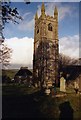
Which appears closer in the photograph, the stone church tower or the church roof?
the church roof

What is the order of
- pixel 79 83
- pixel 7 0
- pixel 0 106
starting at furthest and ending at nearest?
pixel 79 83 → pixel 0 106 → pixel 7 0

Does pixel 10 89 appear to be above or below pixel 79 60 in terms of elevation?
below

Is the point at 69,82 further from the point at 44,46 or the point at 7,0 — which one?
the point at 7,0

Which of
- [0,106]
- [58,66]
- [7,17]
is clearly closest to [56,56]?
[58,66]

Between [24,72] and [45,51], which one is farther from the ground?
[45,51]

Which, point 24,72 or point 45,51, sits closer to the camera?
point 24,72

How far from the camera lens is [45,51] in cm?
966

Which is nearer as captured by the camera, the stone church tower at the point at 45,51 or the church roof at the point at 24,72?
the church roof at the point at 24,72

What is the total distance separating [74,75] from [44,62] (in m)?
1.29

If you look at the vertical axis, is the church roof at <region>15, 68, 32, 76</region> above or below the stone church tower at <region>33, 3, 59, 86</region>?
below

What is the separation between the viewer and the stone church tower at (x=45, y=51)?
9.34 metres

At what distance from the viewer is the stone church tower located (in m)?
9.34

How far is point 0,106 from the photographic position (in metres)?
8.72

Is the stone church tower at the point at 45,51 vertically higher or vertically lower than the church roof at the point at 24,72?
higher
